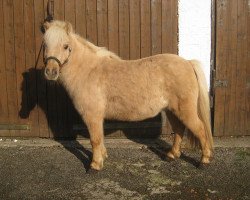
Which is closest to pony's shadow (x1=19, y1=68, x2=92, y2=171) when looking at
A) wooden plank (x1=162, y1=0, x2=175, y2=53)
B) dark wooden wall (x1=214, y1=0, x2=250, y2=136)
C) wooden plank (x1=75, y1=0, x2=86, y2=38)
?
wooden plank (x1=75, y1=0, x2=86, y2=38)

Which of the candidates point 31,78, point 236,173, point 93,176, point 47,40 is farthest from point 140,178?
point 31,78

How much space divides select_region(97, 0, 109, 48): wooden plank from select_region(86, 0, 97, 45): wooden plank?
0.07m

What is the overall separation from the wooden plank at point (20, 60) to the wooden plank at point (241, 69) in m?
3.74

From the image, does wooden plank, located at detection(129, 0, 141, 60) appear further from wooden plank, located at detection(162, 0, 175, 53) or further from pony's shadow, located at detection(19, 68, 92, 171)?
pony's shadow, located at detection(19, 68, 92, 171)

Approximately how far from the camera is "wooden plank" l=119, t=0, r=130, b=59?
6.02 metres

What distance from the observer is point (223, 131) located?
640 cm

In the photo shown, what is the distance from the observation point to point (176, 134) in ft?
18.2

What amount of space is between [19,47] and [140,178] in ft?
10.4

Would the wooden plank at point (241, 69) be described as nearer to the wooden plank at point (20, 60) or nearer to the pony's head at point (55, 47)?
the pony's head at point (55, 47)

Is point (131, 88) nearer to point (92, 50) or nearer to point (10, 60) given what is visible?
point (92, 50)

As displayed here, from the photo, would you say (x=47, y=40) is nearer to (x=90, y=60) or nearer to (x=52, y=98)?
(x=90, y=60)

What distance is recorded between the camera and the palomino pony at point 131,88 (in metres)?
4.95

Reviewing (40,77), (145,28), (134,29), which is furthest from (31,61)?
(145,28)

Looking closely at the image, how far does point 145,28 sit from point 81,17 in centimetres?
112
